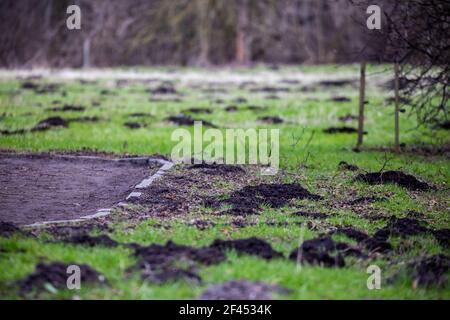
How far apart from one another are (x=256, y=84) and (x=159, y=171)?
54.4 feet

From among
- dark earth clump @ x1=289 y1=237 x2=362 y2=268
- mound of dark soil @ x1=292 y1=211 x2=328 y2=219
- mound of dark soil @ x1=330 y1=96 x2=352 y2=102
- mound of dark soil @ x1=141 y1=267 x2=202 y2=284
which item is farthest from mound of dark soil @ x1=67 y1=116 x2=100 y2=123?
mound of dark soil @ x1=141 y1=267 x2=202 y2=284

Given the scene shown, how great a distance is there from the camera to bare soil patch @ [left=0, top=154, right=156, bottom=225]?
801 cm

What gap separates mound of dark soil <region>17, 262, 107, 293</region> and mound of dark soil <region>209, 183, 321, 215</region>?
2.79 meters

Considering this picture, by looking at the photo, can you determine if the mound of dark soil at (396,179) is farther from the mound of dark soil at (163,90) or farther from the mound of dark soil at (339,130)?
the mound of dark soil at (163,90)

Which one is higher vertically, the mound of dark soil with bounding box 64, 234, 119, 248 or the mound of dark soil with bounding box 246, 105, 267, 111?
the mound of dark soil with bounding box 246, 105, 267, 111

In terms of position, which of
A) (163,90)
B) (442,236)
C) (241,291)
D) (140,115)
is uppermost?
(163,90)

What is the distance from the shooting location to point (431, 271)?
19.4ft

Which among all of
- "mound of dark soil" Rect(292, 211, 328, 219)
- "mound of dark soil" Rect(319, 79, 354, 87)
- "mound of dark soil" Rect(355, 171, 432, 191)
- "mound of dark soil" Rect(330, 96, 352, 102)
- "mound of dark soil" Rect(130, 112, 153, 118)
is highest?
"mound of dark soil" Rect(319, 79, 354, 87)

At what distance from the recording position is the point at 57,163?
11188mm

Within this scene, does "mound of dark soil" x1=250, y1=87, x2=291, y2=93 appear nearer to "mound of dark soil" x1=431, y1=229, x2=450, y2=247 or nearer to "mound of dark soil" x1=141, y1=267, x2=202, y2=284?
"mound of dark soil" x1=431, y1=229, x2=450, y2=247

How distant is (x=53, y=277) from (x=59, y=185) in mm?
4321

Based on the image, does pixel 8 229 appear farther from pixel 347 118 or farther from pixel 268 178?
pixel 347 118

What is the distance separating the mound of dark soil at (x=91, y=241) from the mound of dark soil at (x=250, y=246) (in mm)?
1008

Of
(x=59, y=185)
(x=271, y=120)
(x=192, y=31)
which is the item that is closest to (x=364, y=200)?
(x=59, y=185)
